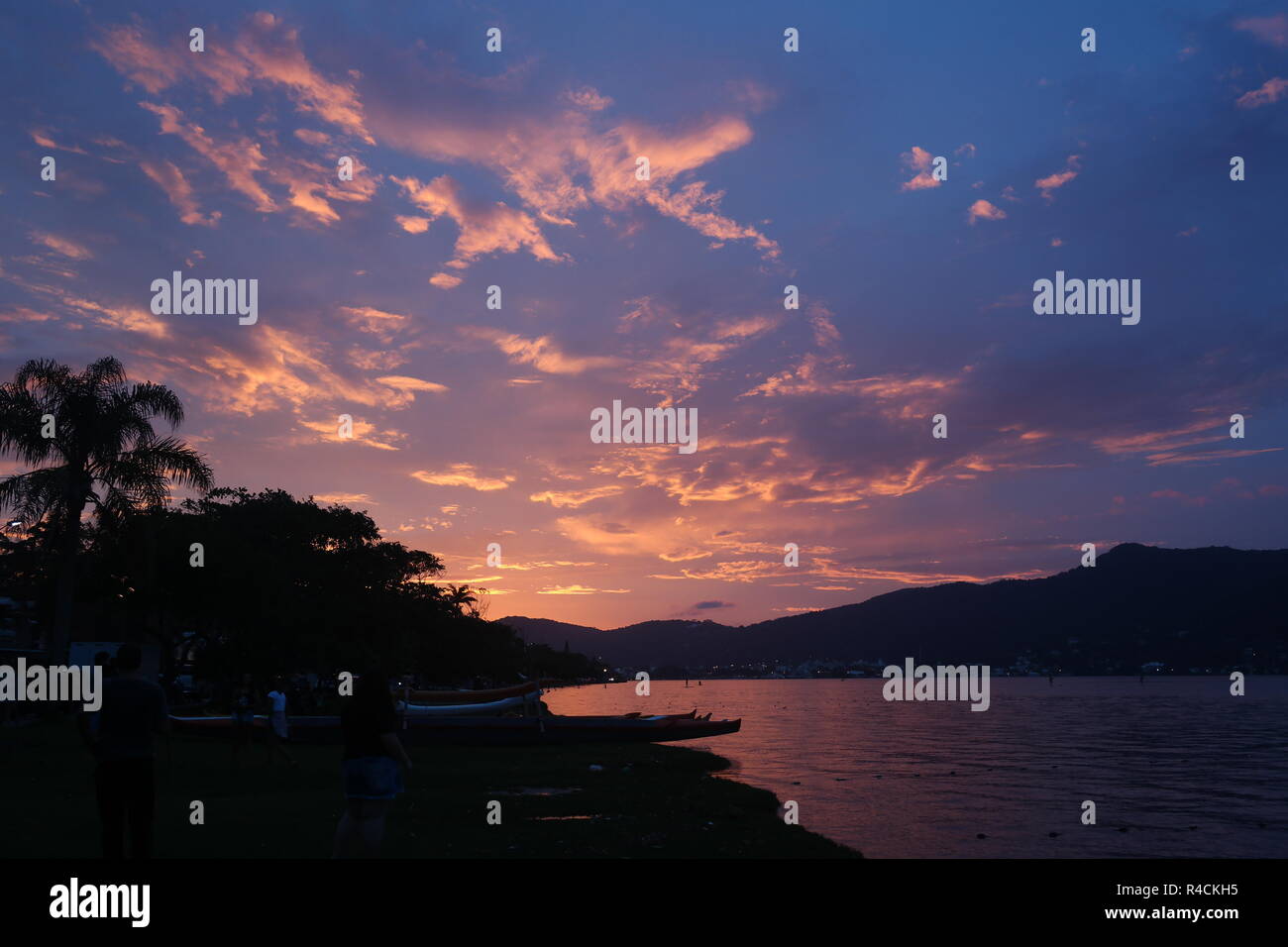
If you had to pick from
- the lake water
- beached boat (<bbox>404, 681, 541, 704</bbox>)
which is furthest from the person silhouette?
beached boat (<bbox>404, 681, 541, 704</bbox>)

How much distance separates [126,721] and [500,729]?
3547 cm

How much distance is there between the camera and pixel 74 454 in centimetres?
3056

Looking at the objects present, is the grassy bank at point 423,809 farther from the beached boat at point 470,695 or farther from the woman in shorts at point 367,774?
the beached boat at point 470,695

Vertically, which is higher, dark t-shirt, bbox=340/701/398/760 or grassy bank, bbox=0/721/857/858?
dark t-shirt, bbox=340/701/398/760

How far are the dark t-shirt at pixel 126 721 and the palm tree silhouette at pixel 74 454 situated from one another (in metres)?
24.0

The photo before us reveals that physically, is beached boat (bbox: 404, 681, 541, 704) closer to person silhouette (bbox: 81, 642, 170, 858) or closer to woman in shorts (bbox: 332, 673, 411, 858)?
woman in shorts (bbox: 332, 673, 411, 858)

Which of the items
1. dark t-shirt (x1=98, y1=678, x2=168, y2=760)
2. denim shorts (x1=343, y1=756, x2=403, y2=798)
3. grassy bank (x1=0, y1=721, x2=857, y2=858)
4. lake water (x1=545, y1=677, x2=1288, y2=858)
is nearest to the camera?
dark t-shirt (x1=98, y1=678, x2=168, y2=760)

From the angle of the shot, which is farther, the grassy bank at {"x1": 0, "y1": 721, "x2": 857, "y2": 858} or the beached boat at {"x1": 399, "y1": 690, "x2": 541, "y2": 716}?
the beached boat at {"x1": 399, "y1": 690, "x2": 541, "y2": 716}

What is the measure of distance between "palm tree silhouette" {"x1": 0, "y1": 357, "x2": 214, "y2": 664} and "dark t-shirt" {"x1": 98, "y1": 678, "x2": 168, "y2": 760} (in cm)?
2398

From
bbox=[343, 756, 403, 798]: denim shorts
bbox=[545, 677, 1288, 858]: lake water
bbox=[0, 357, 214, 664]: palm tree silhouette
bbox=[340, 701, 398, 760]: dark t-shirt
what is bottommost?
bbox=[545, 677, 1288, 858]: lake water

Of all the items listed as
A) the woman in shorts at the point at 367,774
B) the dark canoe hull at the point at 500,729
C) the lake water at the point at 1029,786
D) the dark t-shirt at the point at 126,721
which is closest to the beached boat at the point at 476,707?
the dark canoe hull at the point at 500,729

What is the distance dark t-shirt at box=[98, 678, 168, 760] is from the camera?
30.7 feet
